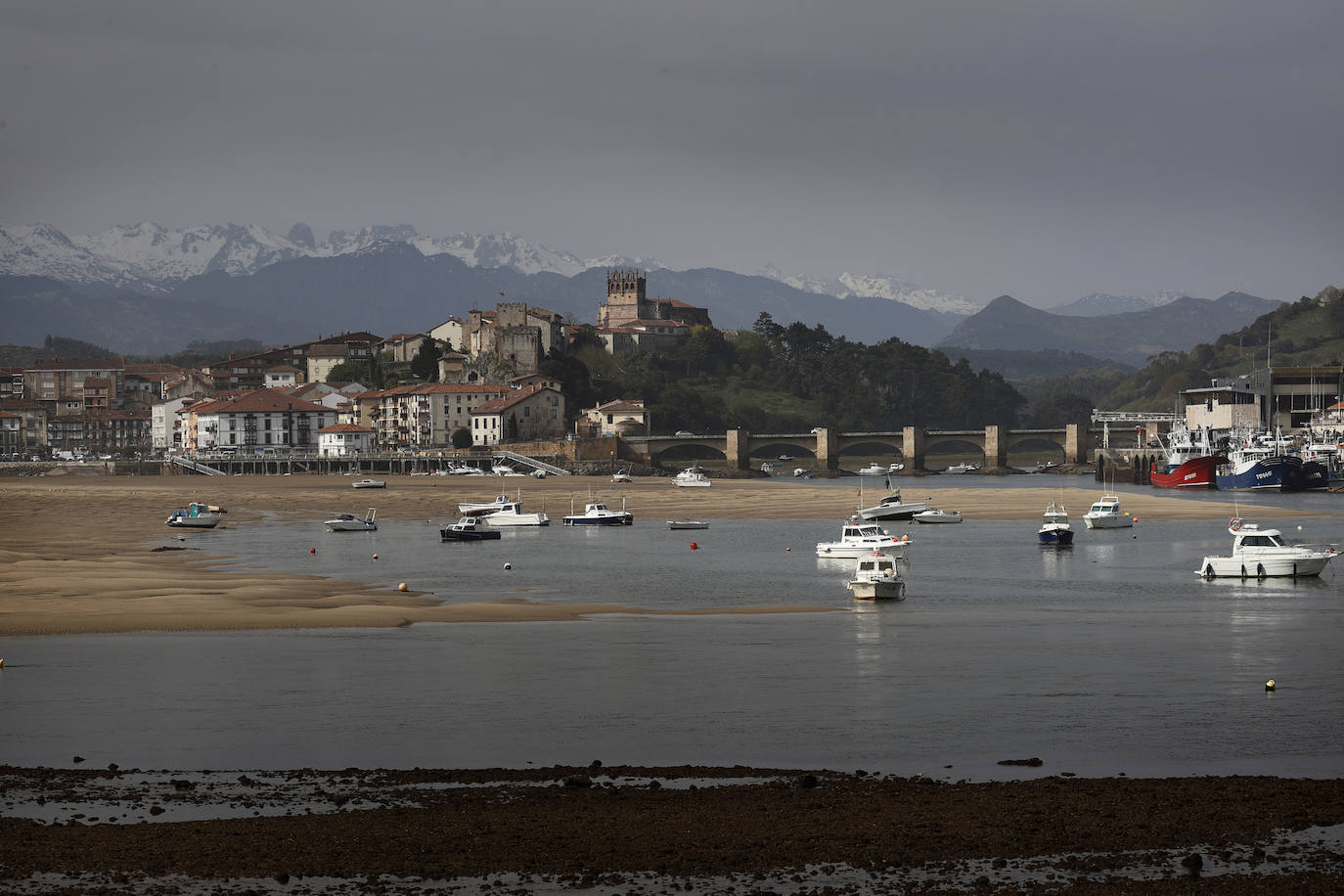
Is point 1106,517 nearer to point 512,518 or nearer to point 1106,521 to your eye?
point 1106,521

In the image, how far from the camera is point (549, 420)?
183625 millimetres

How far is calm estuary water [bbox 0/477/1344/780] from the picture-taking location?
76.6 ft

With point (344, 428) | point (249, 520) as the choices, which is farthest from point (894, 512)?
point (344, 428)

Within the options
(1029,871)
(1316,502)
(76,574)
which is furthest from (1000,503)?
(1029,871)

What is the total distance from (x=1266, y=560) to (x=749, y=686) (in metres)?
28.4

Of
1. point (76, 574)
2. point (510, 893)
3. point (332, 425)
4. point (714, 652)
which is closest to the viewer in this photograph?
point (510, 893)

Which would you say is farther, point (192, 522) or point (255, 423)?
point (255, 423)

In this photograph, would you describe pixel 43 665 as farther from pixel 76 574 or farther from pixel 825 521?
pixel 825 521

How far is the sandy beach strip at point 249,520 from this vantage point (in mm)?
40281

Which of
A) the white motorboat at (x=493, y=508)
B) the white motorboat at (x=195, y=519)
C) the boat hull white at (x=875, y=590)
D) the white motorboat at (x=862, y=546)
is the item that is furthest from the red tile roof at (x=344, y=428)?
the boat hull white at (x=875, y=590)

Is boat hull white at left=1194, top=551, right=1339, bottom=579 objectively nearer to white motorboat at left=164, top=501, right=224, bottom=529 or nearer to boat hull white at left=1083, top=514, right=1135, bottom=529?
boat hull white at left=1083, top=514, right=1135, bottom=529

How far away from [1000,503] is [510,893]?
9233cm

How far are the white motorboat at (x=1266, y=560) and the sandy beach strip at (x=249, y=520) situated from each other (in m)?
17.4

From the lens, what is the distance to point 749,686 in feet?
96.7
